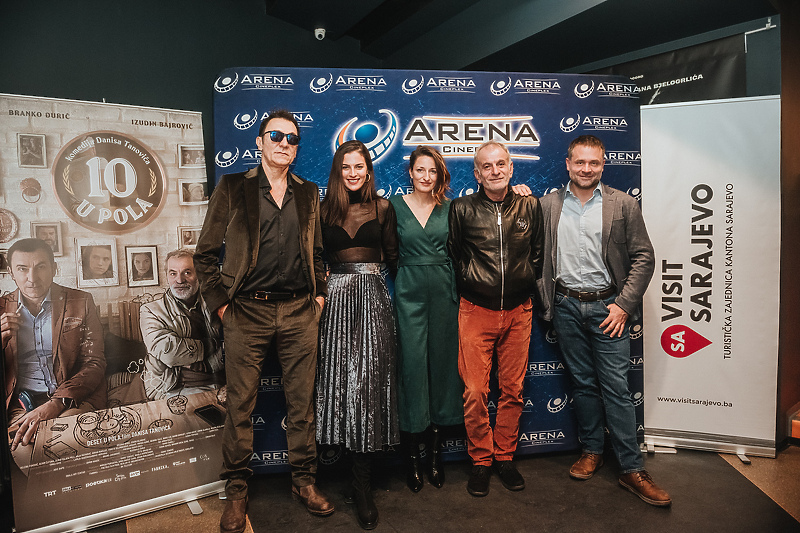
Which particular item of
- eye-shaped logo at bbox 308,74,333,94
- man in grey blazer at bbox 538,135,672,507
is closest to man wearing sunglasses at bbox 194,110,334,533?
eye-shaped logo at bbox 308,74,333,94

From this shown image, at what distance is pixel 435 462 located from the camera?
3.05 m

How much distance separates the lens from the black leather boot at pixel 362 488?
2652 mm

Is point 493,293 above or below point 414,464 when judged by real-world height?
above

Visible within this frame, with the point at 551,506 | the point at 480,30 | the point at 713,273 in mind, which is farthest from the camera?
the point at 480,30

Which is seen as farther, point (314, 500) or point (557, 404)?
point (557, 404)

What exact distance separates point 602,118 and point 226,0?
323 cm

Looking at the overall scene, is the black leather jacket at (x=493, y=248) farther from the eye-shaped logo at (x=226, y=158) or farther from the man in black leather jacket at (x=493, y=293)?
the eye-shaped logo at (x=226, y=158)

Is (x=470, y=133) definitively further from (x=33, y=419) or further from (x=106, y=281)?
(x=33, y=419)

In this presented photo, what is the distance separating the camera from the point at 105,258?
2.77m

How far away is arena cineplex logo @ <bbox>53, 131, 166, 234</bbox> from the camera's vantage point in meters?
2.67

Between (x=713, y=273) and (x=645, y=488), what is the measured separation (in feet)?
5.01

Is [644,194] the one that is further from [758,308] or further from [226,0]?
[226,0]

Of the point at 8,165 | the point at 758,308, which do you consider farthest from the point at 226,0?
the point at 758,308

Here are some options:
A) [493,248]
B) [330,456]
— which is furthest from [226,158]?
[330,456]
